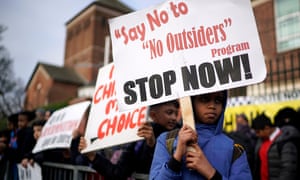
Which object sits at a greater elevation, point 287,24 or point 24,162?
point 287,24

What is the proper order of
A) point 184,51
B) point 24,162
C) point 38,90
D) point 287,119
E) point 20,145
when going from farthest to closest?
point 38,90
point 287,119
point 20,145
point 24,162
point 184,51

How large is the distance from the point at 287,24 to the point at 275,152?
31.5 ft

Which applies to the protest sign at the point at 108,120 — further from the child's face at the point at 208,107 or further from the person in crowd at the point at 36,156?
the person in crowd at the point at 36,156

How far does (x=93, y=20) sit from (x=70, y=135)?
39114mm

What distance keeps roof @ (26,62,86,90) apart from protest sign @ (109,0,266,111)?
127 ft

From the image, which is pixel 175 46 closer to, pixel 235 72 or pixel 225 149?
pixel 235 72

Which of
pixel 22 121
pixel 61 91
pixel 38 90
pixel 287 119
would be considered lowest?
pixel 287 119

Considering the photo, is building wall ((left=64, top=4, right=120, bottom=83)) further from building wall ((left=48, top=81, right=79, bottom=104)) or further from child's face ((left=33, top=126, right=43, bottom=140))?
child's face ((left=33, top=126, right=43, bottom=140))

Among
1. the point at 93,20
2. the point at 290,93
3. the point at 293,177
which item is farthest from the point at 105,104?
the point at 93,20

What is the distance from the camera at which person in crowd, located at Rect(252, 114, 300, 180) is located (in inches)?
134

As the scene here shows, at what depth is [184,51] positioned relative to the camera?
5.91 feet

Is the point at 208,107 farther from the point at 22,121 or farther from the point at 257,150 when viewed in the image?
the point at 22,121

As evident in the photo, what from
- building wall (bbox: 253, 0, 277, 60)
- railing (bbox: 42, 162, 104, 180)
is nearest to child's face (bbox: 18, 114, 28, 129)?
railing (bbox: 42, 162, 104, 180)

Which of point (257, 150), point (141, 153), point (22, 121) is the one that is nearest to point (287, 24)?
point (257, 150)
